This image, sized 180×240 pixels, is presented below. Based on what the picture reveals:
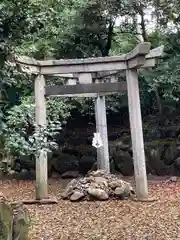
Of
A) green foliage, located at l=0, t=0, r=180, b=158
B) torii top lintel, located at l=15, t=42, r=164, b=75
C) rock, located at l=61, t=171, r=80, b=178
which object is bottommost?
rock, located at l=61, t=171, r=80, b=178

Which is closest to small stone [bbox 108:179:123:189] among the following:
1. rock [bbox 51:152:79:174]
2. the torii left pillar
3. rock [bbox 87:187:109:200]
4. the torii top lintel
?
rock [bbox 87:187:109:200]

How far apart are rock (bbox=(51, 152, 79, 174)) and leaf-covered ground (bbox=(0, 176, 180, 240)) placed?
281cm

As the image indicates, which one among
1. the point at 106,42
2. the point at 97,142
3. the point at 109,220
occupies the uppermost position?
the point at 106,42

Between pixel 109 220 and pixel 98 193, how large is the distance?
154cm

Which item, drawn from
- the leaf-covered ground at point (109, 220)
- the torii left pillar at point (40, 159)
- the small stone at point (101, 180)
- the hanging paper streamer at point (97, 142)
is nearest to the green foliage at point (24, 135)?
the leaf-covered ground at point (109, 220)

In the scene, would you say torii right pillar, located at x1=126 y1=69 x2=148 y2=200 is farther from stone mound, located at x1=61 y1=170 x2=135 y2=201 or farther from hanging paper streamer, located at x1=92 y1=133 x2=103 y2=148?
hanging paper streamer, located at x1=92 y1=133 x2=103 y2=148

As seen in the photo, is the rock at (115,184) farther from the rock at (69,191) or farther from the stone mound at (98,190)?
the rock at (69,191)

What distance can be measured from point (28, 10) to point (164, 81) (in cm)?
709

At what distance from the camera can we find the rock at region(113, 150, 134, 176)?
1012cm

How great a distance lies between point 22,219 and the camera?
123 inches

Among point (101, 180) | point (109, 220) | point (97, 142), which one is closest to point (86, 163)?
point (97, 142)

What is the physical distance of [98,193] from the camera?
22.1ft

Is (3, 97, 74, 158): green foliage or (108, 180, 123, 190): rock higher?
(3, 97, 74, 158): green foliage

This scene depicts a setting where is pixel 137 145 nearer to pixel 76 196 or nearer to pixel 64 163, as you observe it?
pixel 76 196
